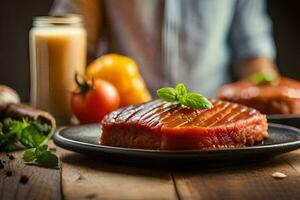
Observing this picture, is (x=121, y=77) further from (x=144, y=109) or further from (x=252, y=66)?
(x=252, y=66)

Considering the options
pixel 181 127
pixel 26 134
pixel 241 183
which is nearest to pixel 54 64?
pixel 26 134

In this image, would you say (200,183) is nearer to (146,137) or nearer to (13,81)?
(146,137)

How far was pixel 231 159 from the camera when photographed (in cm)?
145

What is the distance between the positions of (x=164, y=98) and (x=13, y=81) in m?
2.82

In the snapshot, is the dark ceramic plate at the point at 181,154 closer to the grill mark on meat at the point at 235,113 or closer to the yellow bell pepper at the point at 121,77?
the grill mark on meat at the point at 235,113

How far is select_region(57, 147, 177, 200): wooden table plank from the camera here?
4.22 ft

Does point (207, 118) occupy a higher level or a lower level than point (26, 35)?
higher

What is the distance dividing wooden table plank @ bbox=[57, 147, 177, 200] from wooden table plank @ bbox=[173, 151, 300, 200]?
4 cm

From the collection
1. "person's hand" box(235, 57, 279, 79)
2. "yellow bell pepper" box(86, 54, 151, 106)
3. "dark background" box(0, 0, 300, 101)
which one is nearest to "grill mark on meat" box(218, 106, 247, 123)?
"yellow bell pepper" box(86, 54, 151, 106)

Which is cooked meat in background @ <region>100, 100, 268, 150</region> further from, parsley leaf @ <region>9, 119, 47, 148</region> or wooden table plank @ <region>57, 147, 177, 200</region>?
parsley leaf @ <region>9, 119, 47, 148</region>

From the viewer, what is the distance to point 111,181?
139cm

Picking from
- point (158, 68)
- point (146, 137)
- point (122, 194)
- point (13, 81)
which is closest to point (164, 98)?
point (146, 137)

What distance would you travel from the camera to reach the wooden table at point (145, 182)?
1.29 metres

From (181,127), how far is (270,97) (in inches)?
35.0
